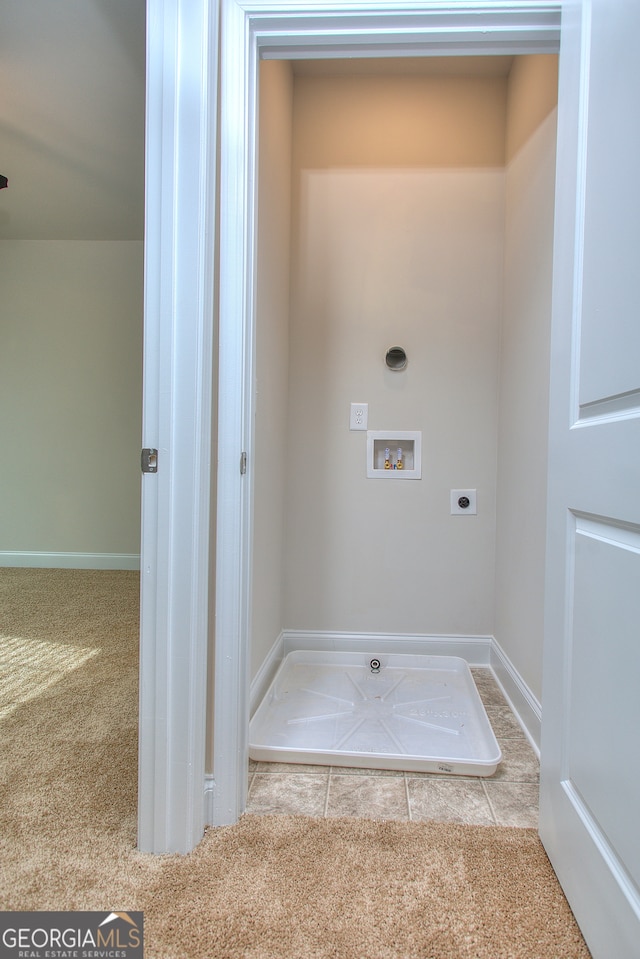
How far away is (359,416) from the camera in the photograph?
2.23 m

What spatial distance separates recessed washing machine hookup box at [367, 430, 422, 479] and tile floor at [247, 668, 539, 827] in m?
1.17

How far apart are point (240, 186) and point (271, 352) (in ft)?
2.53

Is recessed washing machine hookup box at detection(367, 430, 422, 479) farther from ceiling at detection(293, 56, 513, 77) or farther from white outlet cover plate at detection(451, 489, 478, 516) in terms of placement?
ceiling at detection(293, 56, 513, 77)

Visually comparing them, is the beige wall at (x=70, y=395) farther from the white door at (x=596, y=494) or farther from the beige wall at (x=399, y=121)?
the white door at (x=596, y=494)

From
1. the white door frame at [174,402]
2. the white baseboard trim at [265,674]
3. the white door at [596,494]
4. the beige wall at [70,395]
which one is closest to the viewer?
the white door at [596,494]

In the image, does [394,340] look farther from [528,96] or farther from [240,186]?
[240,186]

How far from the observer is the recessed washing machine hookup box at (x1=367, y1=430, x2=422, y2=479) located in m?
2.24

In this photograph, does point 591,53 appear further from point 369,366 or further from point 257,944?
point 257,944

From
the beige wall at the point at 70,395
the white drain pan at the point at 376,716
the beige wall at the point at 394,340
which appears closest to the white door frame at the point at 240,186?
the white drain pan at the point at 376,716

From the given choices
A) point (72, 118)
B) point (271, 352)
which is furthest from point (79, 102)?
point (271, 352)

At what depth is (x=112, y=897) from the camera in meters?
0.94

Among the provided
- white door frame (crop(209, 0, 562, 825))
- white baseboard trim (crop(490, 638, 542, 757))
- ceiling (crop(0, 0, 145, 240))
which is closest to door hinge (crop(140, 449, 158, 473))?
white door frame (crop(209, 0, 562, 825))

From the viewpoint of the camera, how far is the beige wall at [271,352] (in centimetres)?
171

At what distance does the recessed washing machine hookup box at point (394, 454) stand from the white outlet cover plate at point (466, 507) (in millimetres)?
183
